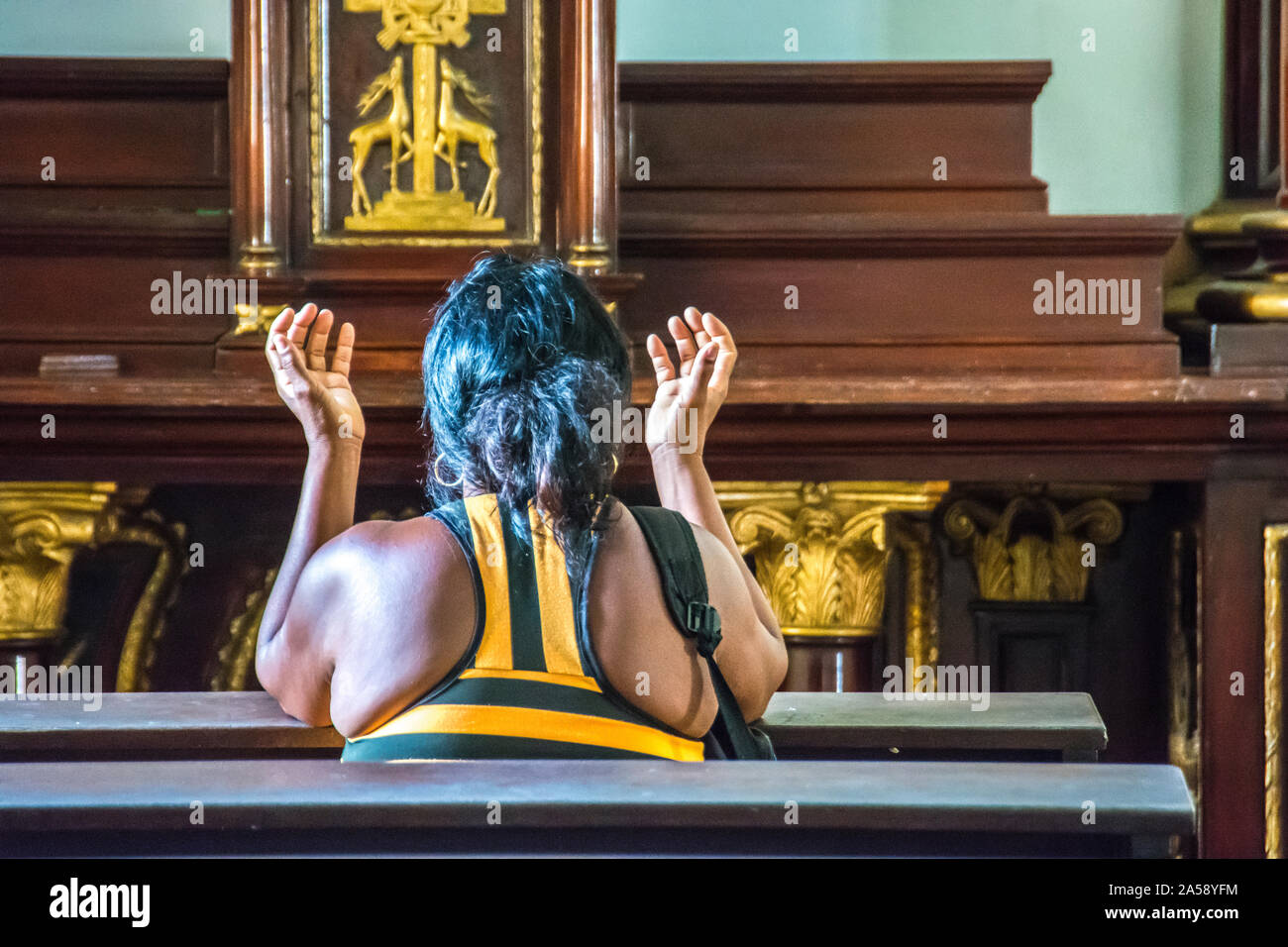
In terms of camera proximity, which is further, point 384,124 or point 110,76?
point 110,76

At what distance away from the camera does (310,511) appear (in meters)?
1.67

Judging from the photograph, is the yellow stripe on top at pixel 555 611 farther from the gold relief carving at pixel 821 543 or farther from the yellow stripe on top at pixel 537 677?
the gold relief carving at pixel 821 543

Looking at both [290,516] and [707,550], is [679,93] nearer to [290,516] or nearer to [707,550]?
[290,516]

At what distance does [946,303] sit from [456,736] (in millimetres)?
1956

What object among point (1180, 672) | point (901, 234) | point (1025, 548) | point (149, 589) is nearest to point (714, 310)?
point (901, 234)

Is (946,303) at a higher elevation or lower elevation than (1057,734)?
higher

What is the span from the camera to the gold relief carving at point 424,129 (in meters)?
2.88

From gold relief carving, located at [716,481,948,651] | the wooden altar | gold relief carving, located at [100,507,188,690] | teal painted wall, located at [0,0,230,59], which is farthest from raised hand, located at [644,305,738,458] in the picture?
teal painted wall, located at [0,0,230,59]

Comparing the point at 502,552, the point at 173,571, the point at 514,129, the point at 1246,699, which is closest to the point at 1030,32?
the point at 514,129

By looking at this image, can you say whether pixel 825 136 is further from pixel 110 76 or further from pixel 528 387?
pixel 528 387

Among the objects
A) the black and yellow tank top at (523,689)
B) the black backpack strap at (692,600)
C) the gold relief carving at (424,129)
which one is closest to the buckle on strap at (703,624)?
the black backpack strap at (692,600)

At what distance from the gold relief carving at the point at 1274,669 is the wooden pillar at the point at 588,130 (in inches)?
54.5

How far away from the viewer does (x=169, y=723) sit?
161cm

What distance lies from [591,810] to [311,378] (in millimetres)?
783
